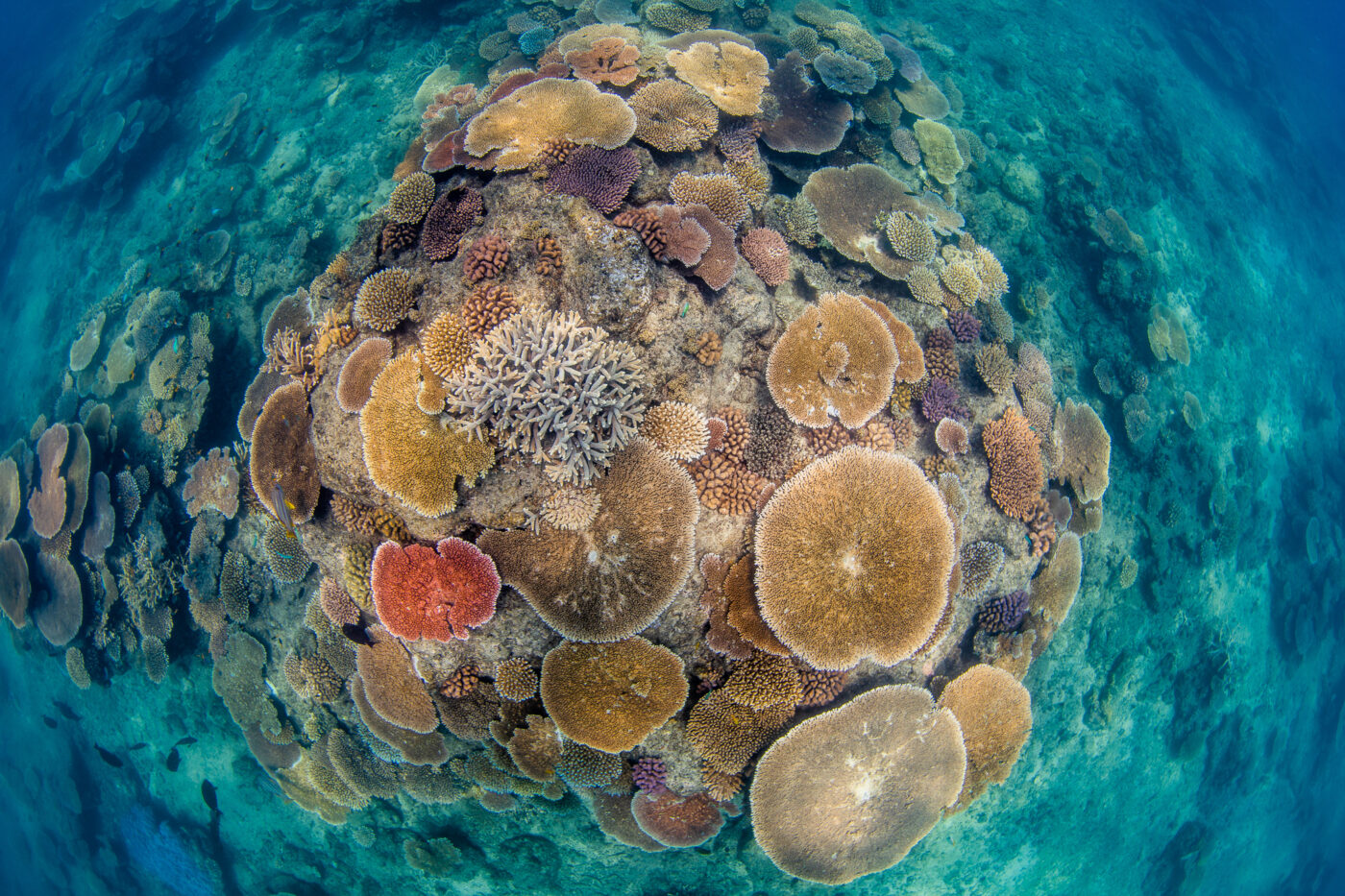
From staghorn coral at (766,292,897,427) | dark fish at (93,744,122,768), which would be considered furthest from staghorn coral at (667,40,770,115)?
dark fish at (93,744,122,768)

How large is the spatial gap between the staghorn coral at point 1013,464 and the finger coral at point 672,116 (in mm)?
4101

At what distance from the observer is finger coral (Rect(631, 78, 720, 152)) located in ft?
17.2

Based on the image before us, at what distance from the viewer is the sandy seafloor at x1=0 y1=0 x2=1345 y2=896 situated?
8.34 m

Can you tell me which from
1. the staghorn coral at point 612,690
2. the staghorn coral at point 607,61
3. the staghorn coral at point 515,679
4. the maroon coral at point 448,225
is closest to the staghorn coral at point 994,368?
the staghorn coral at point 612,690

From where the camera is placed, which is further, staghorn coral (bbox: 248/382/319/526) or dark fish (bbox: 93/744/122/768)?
dark fish (bbox: 93/744/122/768)

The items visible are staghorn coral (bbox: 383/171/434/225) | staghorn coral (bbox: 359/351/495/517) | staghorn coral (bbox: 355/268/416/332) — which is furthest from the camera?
staghorn coral (bbox: 383/171/434/225)

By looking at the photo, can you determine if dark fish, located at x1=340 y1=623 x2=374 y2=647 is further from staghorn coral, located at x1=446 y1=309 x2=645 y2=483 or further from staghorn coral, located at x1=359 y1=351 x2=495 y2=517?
staghorn coral, located at x1=446 y1=309 x2=645 y2=483

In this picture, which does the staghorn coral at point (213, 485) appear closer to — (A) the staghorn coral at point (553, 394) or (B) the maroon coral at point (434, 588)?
(B) the maroon coral at point (434, 588)

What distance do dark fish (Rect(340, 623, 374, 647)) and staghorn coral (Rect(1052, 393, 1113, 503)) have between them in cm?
747

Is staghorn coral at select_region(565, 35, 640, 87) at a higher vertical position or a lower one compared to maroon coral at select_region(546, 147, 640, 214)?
higher

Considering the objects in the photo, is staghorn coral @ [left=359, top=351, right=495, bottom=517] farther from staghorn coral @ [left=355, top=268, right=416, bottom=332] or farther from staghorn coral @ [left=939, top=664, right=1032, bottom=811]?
staghorn coral @ [left=939, top=664, right=1032, bottom=811]

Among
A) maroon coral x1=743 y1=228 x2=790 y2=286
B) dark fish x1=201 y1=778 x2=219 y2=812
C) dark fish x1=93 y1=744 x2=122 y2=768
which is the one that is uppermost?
maroon coral x1=743 y1=228 x2=790 y2=286

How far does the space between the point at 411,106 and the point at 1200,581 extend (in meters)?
16.9

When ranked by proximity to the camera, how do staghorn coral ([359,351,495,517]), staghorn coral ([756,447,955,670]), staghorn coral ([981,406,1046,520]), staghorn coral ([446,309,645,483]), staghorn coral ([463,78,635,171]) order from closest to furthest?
staghorn coral ([446,309,645,483])
staghorn coral ([359,351,495,517])
staghorn coral ([756,447,955,670])
staghorn coral ([463,78,635,171])
staghorn coral ([981,406,1046,520])
